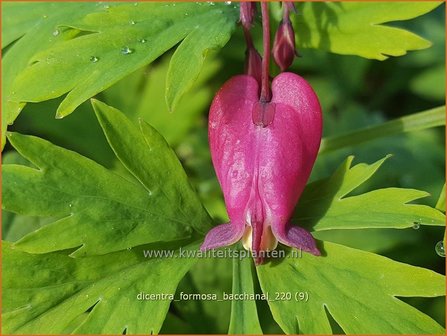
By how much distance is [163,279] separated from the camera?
1.29m

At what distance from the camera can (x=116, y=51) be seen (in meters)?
1.28

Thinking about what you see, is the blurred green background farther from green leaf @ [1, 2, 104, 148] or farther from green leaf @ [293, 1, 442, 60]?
green leaf @ [293, 1, 442, 60]

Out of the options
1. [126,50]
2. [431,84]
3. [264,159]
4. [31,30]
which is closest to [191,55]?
[126,50]

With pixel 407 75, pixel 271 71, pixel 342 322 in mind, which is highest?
pixel 271 71

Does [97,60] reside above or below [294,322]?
above

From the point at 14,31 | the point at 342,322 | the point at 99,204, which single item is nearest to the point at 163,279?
the point at 99,204

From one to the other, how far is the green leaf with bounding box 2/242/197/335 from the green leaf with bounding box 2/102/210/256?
7 cm

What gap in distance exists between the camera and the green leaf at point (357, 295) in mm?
1219

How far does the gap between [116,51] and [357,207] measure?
0.54 metres

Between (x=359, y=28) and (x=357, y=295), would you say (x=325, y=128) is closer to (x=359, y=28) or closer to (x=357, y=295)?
(x=359, y=28)

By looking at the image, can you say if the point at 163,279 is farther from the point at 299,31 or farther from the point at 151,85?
the point at 151,85

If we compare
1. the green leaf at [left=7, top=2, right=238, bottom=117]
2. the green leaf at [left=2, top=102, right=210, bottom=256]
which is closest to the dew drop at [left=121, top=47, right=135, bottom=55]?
the green leaf at [left=7, top=2, right=238, bottom=117]

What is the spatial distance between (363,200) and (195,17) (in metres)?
0.48

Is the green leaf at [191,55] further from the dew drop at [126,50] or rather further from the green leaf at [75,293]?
the green leaf at [75,293]
